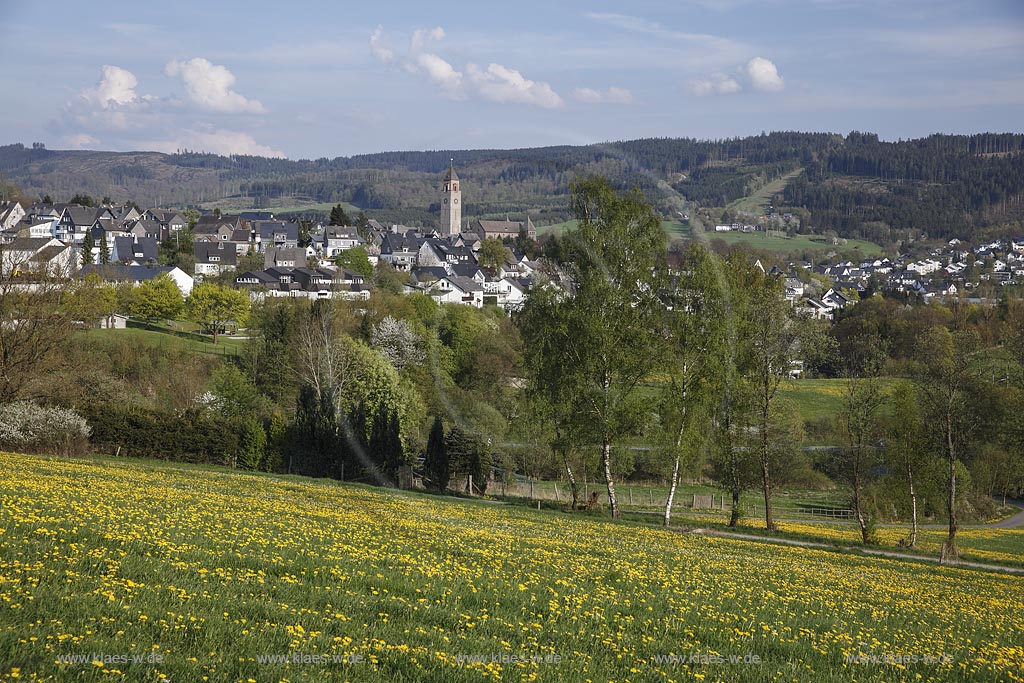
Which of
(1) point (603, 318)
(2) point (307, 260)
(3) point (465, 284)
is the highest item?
(2) point (307, 260)

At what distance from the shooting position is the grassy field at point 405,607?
8648 mm

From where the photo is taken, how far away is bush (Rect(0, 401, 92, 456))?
135 ft

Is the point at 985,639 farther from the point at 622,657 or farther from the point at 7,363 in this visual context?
the point at 7,363

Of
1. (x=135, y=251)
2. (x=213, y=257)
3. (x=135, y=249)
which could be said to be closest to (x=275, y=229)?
(x=135, y=249)

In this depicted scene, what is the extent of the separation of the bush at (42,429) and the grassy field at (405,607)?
23.2 m

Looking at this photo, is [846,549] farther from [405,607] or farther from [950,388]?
[405,607]

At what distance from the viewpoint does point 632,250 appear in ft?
115

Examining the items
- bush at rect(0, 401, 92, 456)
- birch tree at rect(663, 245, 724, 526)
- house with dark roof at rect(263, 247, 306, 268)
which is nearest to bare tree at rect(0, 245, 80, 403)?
bush at rect(0, 401, 92, 456)

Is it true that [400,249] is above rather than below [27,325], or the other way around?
above

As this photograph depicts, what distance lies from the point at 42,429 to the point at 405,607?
38.1 metres

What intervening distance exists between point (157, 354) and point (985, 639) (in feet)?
243

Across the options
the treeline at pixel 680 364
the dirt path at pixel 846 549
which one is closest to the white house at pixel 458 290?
the treeline at pixel 680 364

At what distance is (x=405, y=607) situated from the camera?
436 inches

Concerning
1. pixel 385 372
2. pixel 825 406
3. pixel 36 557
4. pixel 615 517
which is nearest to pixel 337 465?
pixel 385 372
